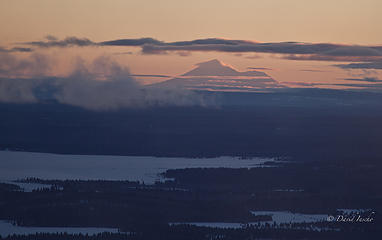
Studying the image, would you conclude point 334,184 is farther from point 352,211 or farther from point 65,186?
point 65,186

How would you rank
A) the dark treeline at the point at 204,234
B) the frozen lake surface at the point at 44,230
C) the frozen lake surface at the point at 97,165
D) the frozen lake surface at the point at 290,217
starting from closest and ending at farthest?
the dark treeline at the point at 204,234 → the frozen lake surface at the point at 44,230 → the frozen lake surface at the point at 290,217 → the frozen lake surface at the point at 97,165

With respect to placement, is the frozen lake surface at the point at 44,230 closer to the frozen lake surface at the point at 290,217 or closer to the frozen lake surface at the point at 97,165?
the frozen lake surface at the point at 290,217

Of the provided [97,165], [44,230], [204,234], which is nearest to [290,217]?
[204,234]

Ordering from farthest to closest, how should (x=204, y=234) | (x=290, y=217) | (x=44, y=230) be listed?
(x=290, y=217) → (x=44, y=230) → (x=204, y=234)

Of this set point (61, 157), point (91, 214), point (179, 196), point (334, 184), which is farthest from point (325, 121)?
point (91, 214)

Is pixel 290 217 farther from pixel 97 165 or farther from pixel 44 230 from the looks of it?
pixel 97 165

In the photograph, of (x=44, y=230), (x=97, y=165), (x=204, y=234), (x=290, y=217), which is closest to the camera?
(x=204, y=234)

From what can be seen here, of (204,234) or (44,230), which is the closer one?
(204,234)

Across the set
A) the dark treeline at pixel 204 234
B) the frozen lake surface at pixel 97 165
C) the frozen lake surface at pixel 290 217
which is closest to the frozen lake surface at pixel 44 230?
the dark treeline at pixel 204 234
